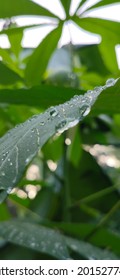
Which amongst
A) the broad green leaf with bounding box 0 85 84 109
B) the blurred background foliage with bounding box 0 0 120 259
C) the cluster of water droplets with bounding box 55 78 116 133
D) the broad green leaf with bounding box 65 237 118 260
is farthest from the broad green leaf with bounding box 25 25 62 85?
the cluster of water droplets with bounding box 55 78 116 133

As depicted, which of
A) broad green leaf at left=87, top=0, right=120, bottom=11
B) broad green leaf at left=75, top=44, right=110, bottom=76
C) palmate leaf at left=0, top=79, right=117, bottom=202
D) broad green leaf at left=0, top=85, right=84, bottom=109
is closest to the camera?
palmate leaf at left=0, top=79, right=117, bottom=202

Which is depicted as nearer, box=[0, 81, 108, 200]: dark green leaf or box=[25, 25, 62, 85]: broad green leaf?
box=[0, 81, 108, 200]: dark green leaf

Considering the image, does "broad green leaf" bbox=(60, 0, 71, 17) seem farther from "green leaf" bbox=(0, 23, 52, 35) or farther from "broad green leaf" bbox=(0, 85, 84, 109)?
"broad green leaf" bbox=(0, 85, 84, 109)

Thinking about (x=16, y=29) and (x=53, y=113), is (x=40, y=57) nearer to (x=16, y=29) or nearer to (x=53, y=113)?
(x=16, y=29)

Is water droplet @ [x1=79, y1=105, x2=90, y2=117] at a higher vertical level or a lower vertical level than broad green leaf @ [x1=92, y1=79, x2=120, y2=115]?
higher

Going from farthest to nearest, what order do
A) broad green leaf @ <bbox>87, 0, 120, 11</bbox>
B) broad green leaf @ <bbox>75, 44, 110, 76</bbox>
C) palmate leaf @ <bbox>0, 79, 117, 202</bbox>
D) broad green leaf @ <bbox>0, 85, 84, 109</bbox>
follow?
broad green leaf @ <bbox>75, 44, 110, 76</bbox> < broad green leaf @ <bbox>87, 0, 120, 11</bbox> < broad green leaf @ <bbox>0, 85, 84, 109</bbox> < palmate leaf @ <bbox>0, 79, 117, 202</bbox>
